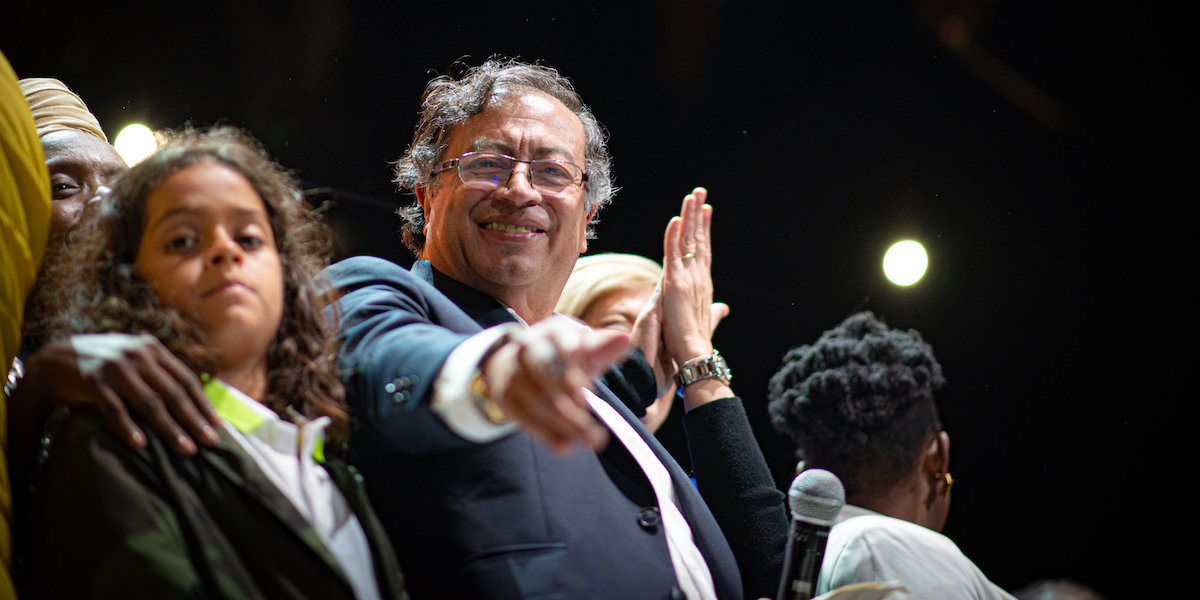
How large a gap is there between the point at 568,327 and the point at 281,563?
0.38 m

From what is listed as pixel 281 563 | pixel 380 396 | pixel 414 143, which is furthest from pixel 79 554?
pixel 414 143

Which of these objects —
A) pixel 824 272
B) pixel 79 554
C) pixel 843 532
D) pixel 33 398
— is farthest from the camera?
pixel 824 272

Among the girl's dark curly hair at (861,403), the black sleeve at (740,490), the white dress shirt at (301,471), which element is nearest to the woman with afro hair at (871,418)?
the girl's dark curly hair at (861,403)

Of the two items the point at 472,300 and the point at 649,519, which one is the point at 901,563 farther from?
the point at 472,300

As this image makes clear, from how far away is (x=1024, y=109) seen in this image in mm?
3393

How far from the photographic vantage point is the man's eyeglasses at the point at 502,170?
187 cm

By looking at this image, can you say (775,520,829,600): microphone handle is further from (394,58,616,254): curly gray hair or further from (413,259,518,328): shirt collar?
(394,58,616,254): curly gray hair

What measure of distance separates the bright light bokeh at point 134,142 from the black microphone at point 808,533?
4.98ft

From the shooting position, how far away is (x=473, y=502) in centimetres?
124

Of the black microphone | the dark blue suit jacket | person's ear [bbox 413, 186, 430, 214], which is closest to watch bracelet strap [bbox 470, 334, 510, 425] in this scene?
the dark blue suit jacket

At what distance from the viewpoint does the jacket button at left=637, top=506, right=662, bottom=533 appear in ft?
4.49

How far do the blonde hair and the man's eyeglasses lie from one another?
2.39 ft

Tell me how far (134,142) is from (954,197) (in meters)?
2.72

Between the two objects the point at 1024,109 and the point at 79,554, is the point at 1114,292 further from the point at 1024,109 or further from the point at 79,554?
the point at 79,554
